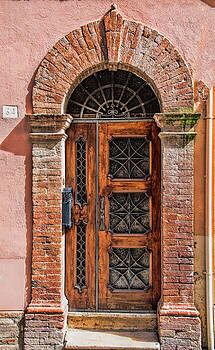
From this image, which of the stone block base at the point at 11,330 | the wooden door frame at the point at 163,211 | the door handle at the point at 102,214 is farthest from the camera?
the door handle at the point at 102,214

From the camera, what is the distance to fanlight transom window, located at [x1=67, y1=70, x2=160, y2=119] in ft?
19.0

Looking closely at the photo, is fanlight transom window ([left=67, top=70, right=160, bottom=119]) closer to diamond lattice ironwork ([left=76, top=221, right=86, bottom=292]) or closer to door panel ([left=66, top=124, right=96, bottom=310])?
door panel ([left=66, top=124, right=96, bottom=310])

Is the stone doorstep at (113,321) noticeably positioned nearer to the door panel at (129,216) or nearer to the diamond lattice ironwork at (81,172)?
the door panel at (129,216)

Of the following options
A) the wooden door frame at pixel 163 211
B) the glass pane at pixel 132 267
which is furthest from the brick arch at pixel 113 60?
the glass pane at pixel 132 267

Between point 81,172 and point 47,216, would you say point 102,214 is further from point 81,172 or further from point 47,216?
point 47,216

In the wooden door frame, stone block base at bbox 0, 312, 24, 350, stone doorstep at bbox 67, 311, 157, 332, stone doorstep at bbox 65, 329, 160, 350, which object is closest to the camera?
stone doorstep at bbox 65, 329, 160, 350

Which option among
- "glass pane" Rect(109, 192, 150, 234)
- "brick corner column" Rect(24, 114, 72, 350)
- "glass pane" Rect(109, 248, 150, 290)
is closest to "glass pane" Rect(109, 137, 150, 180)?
"glass pane" Rect(109, 192, 150, 234)

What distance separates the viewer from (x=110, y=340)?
5449mm

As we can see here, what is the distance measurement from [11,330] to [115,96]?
3113 mm

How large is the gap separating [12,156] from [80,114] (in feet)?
3.27

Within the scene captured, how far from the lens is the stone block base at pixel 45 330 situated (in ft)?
18.0

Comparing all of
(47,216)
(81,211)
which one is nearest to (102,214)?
(81,211)

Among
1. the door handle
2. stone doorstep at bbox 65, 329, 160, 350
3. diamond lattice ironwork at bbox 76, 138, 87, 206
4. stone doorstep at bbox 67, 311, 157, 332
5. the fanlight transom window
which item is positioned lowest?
stone doorstep at bbox 65, 329, 160, 350

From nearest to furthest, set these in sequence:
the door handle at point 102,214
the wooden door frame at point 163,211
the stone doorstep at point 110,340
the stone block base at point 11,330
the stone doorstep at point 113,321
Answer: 1. the stone doorstep at point 110,340
2. the wooden door frame at point 163,211
3. the stone block base at point 11,330
4. the stone doorstep at point 113,321
5. the door handle at point 102,214
